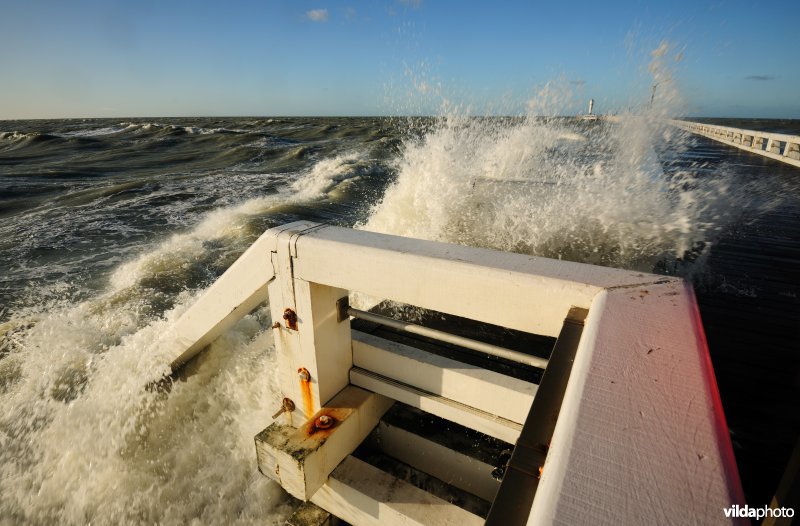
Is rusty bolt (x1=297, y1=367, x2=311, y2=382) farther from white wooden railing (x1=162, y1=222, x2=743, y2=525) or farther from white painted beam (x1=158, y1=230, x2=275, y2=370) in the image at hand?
white painted beam (x1=158, y1=230, x2=275, y2=370)

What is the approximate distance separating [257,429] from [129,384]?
1151 mm

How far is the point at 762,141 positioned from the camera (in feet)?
58.6

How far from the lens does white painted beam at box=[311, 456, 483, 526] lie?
203 centimetres

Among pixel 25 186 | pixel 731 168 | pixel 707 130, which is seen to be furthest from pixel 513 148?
pixel 707 130

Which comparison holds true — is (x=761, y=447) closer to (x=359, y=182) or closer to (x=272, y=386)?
(x=272, y=386)

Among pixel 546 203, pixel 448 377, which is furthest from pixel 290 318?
pixel 546 203

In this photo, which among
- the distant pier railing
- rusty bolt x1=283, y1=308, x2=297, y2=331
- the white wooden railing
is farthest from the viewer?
the distant pier railing

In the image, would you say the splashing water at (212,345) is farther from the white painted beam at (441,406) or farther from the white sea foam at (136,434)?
the white painted beam at (441,406)

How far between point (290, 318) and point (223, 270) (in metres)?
5.77

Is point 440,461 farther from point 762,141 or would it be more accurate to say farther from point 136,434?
point 762,141

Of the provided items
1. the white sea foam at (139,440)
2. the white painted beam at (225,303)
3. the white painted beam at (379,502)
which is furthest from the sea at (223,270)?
the white painted beam at (379,502)

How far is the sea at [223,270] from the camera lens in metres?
2.77

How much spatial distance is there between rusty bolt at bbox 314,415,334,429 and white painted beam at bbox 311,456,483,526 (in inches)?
12.0

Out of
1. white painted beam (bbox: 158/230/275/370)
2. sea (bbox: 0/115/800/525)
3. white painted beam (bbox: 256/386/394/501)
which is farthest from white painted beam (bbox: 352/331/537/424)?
sea (bbox: 0/115/800/525)
